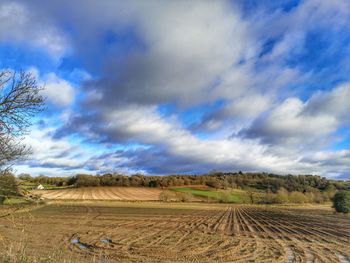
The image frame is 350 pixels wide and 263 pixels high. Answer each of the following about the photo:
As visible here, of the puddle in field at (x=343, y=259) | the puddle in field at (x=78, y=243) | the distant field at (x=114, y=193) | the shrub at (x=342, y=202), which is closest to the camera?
the puddle in field at (x=343, y=259)

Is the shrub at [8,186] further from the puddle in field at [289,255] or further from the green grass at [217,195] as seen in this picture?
the green grass at [217,195]

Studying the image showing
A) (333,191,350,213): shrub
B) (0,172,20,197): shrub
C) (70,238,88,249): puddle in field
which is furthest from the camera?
(333,191,350,213): shrub

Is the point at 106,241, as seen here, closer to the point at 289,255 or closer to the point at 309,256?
the point at 289,255

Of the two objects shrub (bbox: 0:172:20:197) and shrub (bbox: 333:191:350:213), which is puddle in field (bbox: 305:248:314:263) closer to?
shrub (bbox: 0:172:20:197)

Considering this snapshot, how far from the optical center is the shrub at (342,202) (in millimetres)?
59297

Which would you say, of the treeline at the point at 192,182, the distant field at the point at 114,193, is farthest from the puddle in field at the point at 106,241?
the distant field at the point at 114,193

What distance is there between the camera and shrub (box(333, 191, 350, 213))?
59.3 m

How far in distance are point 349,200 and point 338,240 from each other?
123 feet

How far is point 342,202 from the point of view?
197 feet

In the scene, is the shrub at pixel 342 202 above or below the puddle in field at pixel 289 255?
above

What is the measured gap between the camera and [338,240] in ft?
84.7

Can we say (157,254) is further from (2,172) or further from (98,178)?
(98,178)

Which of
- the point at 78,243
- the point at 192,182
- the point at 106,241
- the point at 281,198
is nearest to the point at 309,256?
the point at 106,241

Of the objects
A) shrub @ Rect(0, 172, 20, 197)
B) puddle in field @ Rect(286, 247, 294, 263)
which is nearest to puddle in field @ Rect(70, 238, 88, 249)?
puddle in field @ Rect(286, 247, 294, 263)
